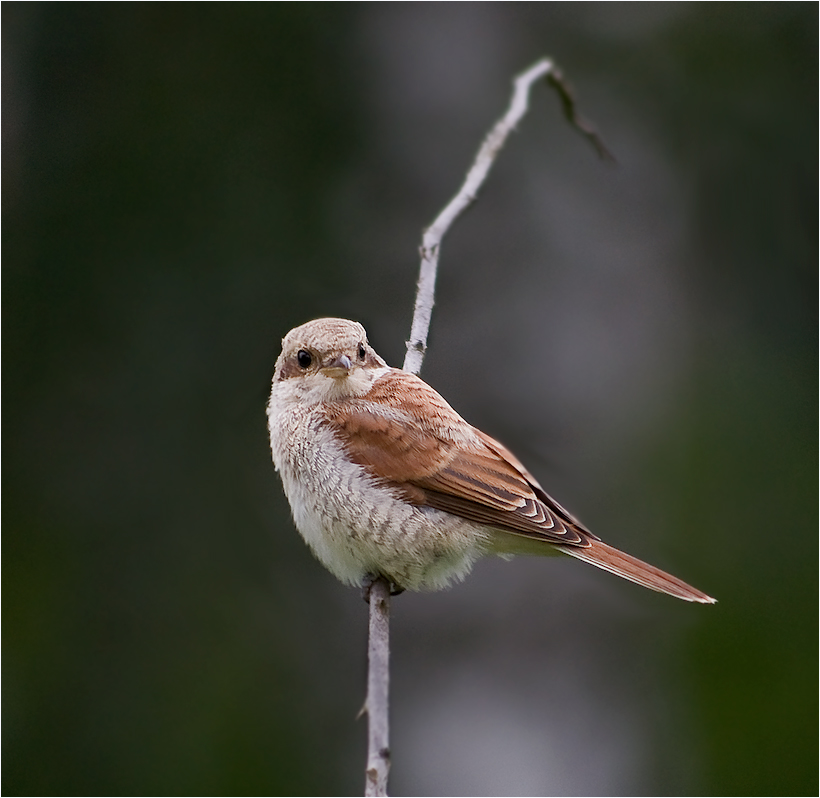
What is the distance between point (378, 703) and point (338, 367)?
137 centimetres

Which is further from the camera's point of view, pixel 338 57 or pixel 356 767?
pixel 338 57

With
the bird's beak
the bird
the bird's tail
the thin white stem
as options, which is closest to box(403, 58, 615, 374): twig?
the thin white stem

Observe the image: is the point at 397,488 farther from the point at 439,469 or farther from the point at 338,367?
the point at 338,367

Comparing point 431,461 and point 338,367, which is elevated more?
point 338,367

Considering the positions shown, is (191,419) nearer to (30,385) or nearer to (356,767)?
(30,385)

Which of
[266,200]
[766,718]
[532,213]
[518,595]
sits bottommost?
[766,718]

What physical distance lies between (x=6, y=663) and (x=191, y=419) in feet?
6.14

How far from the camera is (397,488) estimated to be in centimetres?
352

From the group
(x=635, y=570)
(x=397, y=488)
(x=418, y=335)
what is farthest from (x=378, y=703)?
(x=418, y=335)

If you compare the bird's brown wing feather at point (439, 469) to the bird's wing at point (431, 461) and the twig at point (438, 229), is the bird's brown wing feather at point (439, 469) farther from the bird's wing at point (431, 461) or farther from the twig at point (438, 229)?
the twig at point (438, 229)

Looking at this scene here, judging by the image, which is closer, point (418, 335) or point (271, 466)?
point (418, 335)

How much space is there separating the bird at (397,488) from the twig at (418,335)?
15cm

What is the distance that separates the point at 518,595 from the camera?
648 cm

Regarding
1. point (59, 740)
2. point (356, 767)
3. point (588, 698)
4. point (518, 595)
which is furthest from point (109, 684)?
point (588, 698)
